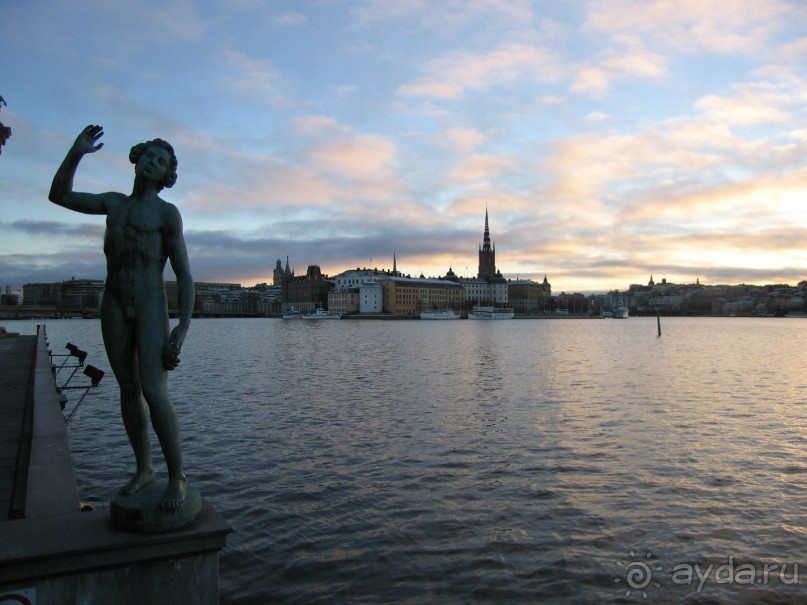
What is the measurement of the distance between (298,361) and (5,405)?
27.1 metres

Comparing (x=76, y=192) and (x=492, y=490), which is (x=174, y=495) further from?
(x=492, y=490)

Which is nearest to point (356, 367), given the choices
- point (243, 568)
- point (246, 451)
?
point (246, 451)

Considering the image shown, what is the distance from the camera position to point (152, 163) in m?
4.93

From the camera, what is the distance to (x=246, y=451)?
13.8m

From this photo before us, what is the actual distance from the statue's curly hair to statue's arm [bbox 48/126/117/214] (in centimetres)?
27

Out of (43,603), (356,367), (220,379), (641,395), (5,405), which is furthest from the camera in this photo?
(356,367)

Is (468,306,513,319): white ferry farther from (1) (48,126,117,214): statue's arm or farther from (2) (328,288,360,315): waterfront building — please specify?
(1) (48,126,117,214): statue's arm

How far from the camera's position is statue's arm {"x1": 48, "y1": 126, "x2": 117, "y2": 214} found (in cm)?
477

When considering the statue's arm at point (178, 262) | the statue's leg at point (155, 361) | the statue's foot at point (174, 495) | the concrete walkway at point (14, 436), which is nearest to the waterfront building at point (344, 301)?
the concrete walkway at point (14, 436)


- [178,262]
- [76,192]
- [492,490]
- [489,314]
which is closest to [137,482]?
[178,262]

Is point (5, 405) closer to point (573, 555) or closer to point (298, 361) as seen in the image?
point (573, 555)

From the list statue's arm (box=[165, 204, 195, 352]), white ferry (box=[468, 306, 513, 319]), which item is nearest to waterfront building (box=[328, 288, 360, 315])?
white ferry (box=[468, 306, 513, 319])

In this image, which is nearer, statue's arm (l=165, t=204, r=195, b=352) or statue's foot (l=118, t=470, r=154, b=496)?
statue's foot (l=118, t=470, r=154, b=496)

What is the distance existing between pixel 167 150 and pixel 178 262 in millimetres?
→ 893
